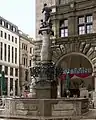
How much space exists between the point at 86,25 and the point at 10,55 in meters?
45.4

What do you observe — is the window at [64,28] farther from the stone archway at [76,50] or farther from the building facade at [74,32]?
the stone archway at [76,50]

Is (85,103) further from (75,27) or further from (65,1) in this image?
(65,1)

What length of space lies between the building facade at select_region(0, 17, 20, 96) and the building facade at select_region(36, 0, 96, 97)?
3816 centimetres

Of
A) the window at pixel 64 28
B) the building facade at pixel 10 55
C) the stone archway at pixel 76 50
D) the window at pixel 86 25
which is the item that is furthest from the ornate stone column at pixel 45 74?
the building facade at pixel 10 55

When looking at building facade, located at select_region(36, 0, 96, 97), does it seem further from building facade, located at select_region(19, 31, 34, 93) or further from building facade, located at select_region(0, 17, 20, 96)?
building facade, located at select_region(19, 31, 34, 93)

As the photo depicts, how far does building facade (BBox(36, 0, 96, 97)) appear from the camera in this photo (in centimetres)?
3166

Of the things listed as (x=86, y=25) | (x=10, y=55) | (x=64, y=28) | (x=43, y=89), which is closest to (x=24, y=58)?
(x=10, y=55)

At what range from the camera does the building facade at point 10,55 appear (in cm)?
7194

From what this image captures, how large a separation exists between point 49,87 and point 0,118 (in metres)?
3.55

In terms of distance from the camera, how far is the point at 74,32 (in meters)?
33.0

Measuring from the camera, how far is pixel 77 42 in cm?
3225

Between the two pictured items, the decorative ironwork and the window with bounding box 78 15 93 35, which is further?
the window with bounding box 78 15 93 35

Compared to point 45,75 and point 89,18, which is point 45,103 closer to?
point 45,75

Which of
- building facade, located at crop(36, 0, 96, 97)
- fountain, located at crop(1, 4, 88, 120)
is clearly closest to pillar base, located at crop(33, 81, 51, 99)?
fountain, located at crop(1, 4, 88, 120)
